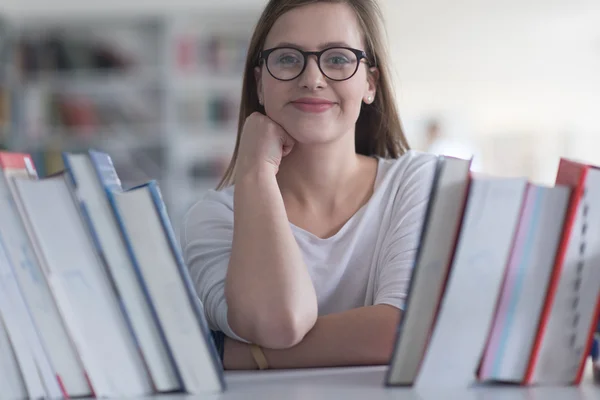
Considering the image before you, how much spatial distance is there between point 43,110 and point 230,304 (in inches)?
189

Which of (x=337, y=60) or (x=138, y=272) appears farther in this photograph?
(x=337, y=60)

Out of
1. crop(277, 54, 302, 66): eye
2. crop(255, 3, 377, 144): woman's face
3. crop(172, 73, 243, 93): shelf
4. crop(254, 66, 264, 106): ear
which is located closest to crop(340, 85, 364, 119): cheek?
crop(255, 3, 377, 144): woman's face

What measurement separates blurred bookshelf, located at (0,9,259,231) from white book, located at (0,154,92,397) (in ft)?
14.4

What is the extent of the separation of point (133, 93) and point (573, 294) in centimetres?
487

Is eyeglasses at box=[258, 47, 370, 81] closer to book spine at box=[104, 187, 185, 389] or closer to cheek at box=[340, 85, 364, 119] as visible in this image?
cheek at box=[340, 85, 364, 119]

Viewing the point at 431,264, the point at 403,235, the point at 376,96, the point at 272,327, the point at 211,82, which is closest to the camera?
the point at 431,264

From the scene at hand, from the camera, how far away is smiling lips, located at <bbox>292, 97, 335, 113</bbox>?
1.23 meters

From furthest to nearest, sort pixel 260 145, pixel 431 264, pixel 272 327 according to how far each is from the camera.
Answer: pixel 260 145 → pixel 272 327 → pixel 431 264

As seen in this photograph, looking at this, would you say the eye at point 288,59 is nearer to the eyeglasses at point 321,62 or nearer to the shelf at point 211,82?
the eyeglasses at point 321,62

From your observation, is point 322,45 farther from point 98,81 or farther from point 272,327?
point 98,81

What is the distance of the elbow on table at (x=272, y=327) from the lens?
91cm

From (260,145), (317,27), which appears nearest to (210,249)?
(260,145)

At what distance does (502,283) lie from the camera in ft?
2.30

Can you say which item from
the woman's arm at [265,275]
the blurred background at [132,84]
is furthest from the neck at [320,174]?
the blurred background at [132,84]
